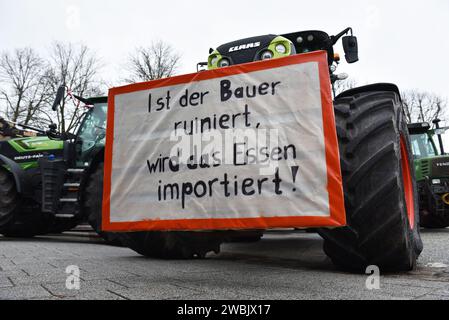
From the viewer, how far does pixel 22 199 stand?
795 centimetres

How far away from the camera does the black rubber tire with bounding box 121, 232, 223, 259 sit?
397cm

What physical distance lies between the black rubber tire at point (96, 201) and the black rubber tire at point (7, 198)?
1.84 metres

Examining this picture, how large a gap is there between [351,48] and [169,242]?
2.76 metres

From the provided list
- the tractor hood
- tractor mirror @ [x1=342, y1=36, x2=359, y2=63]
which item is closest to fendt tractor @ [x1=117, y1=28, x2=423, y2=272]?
tractor mirror @ [x1=342, y1=36, x2=359, y2=63]

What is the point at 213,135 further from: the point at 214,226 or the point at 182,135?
the point at 214,226

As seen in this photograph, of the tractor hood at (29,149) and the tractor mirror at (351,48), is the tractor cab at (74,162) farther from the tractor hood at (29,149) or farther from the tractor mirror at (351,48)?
the tractor mirror at (351,48)

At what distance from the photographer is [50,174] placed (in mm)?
Result: 7590

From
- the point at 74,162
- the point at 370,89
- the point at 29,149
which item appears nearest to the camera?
the point at 370,89

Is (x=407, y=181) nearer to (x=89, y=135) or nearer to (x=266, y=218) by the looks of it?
(x=266, y=218)

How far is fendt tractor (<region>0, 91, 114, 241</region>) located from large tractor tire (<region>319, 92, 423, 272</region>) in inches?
191

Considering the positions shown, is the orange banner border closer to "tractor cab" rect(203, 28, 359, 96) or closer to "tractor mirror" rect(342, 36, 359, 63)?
"tractor cab" rect(203, 28, 359, 96)

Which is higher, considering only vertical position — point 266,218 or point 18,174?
point 18,174

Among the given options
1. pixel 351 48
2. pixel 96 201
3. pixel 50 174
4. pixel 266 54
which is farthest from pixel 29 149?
pixel 351 48
